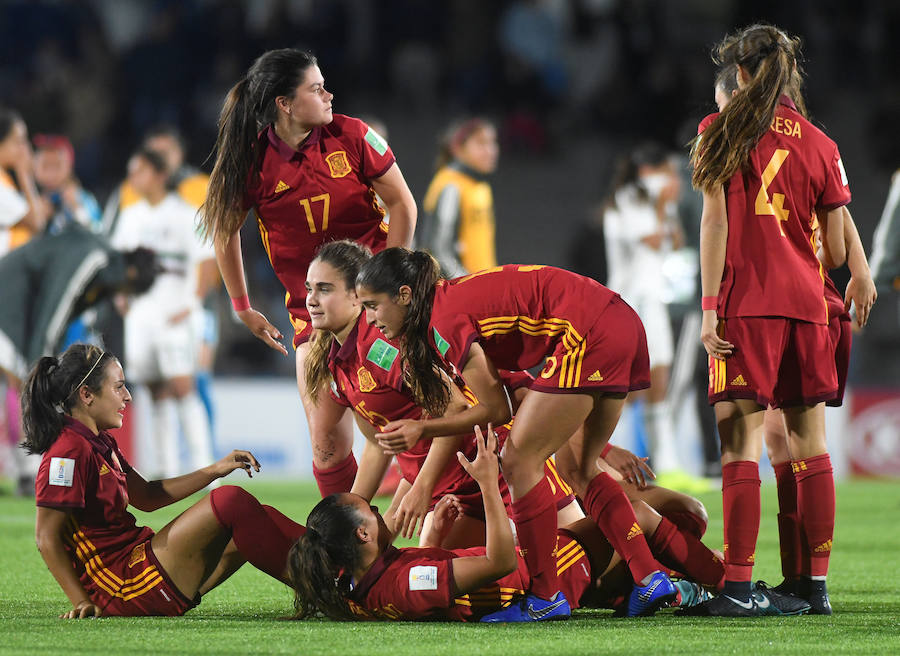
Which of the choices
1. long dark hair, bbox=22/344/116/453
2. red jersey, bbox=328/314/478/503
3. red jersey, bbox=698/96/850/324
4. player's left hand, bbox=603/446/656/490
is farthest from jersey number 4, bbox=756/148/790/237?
long dark hair, bbox=22/344/116/453

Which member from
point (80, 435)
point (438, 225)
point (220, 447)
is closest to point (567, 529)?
point (80, 435)

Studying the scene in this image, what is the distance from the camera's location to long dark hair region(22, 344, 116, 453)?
453 cm

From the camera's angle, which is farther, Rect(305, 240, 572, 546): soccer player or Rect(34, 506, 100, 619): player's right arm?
Rect(305, 240, 572, 546): soccer player

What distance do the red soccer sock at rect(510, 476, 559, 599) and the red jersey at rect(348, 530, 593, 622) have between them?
44 mm

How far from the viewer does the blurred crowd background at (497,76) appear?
15359 mm

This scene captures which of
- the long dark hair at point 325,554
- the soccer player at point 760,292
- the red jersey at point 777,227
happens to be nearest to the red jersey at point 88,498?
the long dark hair at point 325,554

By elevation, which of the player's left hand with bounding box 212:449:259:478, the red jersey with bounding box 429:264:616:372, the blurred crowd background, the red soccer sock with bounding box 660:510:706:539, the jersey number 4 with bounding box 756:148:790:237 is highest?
the blurred crowd background

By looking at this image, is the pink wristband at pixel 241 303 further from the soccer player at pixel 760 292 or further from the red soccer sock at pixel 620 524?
the soccer player at pixel 760 292

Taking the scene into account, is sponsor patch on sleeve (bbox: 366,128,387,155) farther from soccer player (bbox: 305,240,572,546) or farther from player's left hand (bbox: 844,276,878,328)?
player's left hand (bbox: 844,276,878,328)

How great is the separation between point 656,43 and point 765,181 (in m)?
11.4

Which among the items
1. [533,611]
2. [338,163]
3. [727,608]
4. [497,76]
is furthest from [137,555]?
[497,76]

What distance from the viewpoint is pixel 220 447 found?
38.3ft

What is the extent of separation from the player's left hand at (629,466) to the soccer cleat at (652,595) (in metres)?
0.50

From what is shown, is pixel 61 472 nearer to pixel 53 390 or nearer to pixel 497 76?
pixel 53 390
